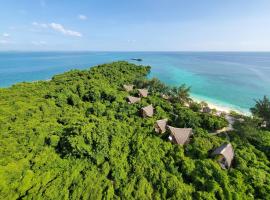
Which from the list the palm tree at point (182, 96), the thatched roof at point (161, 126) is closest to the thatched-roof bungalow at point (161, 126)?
the thatched roof at point (161, 126)

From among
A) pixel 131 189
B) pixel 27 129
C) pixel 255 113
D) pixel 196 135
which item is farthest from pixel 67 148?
pixel 255 113

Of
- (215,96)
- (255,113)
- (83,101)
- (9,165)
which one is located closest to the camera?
(9,165)

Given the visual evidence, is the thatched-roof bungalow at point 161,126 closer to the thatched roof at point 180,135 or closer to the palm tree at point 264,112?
the thatched roof at point 180,135

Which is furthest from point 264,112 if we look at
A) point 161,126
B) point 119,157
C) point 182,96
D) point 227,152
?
point 119,157

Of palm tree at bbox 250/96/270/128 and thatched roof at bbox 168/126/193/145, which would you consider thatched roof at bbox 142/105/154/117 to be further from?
palm tree at bbox 250/96/270/128

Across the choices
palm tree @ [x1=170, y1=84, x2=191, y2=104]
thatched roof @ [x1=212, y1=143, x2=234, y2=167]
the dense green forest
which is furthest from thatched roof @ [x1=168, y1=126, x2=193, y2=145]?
palm tree @ [x1=170, y1=84, x2=191, y2=104]

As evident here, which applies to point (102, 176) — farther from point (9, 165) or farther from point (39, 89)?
point (39, 89)

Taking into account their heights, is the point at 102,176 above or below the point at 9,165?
below

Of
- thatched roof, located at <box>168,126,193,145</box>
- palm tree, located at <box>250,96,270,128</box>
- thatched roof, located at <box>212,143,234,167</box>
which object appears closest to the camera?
thatched roof, located at <box>212,143,234,167</box>

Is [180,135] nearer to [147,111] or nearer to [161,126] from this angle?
[161,126]
